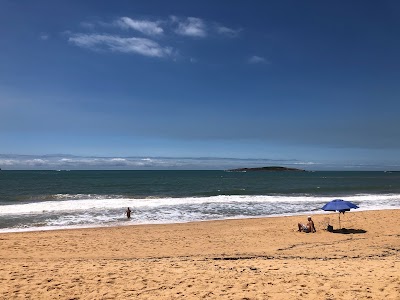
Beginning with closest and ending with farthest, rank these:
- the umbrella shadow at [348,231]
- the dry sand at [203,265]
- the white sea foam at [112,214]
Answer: the dry sand at [203,265] < the umbrella shadow at [348,231] < the white sea foam at [112,214]

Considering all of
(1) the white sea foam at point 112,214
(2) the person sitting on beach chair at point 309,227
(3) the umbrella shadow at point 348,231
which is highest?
(2) the person sitting on beach chair at point 309,227

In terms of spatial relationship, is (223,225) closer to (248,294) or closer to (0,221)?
(248,294)

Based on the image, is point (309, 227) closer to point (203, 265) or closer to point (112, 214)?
point (203, 265)

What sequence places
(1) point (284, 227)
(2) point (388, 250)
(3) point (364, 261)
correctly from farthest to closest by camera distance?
(1) point (284, 227) → (2) point (388, 250) → (3) point (364, 261)

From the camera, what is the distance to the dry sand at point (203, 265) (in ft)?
26.2

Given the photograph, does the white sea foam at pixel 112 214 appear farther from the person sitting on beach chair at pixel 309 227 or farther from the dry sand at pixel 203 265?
the person sitting on beach chair at pixel 309 227

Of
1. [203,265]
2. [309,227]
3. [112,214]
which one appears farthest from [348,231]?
[112,214]

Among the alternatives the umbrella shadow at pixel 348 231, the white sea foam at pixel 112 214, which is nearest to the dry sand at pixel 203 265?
the umbrella shadow at pixel 348 231

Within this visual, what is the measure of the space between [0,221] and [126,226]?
979cm

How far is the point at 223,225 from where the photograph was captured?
21.7 metres

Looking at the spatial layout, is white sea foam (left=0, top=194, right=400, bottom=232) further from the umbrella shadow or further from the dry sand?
the umbrella shadow

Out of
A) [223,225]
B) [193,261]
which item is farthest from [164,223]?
[193,261]

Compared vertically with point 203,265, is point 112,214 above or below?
below

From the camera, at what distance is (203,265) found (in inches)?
417
